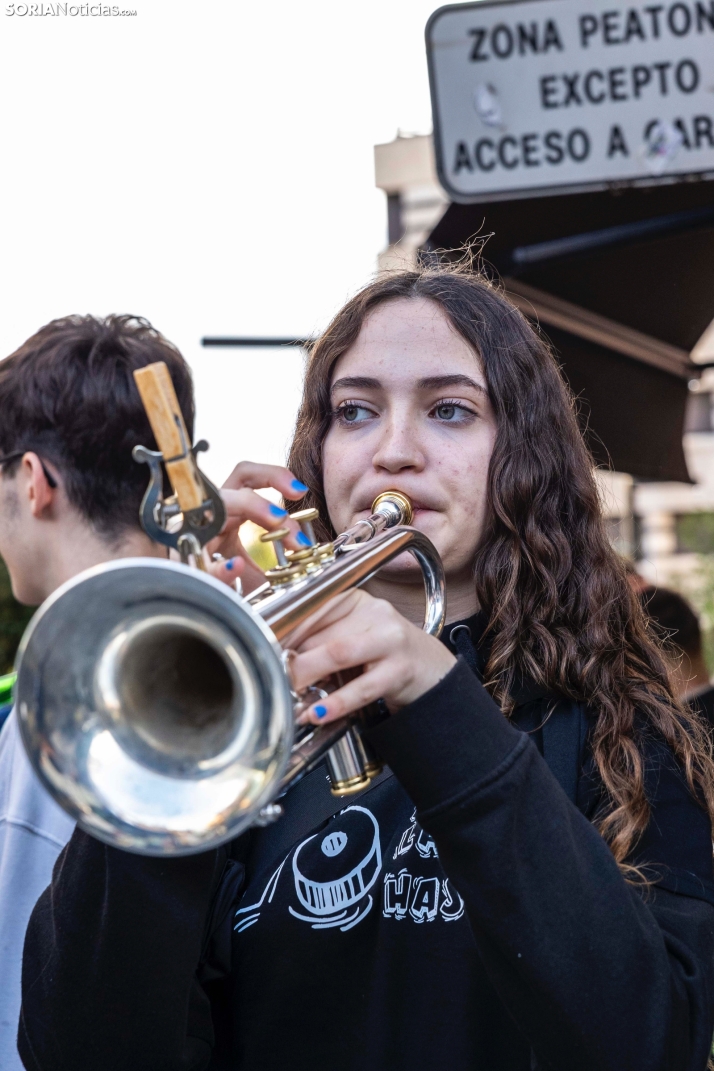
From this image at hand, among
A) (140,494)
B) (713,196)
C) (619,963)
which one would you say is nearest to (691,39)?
(713,196)

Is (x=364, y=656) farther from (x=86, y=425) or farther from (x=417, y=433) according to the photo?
(x=86, y=425)

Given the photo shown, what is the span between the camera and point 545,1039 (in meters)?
1.33

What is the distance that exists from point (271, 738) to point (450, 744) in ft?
0.81

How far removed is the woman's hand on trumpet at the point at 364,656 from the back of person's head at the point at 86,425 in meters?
1.17

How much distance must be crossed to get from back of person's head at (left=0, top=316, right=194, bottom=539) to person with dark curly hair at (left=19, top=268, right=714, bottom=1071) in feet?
1.42

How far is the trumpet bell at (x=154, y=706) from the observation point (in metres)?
1.18

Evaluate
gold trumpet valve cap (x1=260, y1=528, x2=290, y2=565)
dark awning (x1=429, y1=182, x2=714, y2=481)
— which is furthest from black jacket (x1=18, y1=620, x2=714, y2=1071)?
dark awning (x1=429, y1=182, x2=714, y2=481)

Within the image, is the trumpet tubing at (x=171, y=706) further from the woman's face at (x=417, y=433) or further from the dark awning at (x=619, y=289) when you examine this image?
the dark awning at (x=619, y=289)

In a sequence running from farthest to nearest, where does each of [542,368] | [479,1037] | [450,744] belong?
[542,368], [479,1037], [450,744]

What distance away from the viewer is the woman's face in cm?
182

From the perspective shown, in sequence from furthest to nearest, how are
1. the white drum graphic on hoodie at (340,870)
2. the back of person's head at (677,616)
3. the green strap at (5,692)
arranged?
the back of person's head at (677,616)
the green strap at (5,692)
the white drum graphic on hoodie at (340,870)

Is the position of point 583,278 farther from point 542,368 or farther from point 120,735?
point 120,735

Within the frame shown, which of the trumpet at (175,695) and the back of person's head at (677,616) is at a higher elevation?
the trumpet at (175,695)

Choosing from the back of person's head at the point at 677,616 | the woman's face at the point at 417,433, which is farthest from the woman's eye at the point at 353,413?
the back of person's head at the point at 677,616
